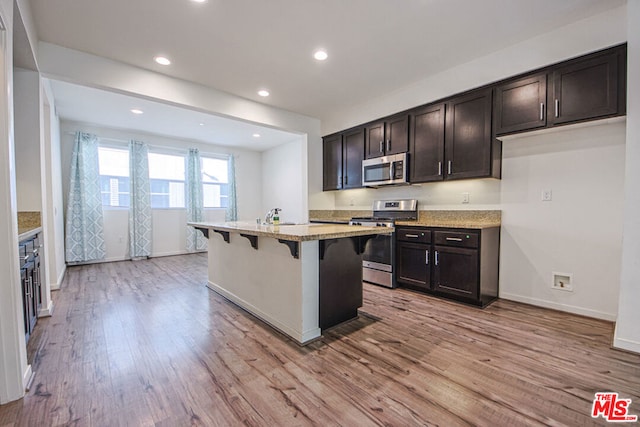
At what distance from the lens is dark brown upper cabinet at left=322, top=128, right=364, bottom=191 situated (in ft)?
14.3

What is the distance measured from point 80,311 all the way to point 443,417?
3.40 metres

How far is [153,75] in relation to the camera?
320cm

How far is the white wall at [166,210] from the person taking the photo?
5066 mm

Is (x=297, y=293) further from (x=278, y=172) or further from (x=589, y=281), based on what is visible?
(x=278, y=172)

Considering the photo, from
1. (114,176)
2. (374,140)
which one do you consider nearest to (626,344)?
(374,140)

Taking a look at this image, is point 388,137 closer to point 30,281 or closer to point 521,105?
point 521,105

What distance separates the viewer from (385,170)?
12.7 feet

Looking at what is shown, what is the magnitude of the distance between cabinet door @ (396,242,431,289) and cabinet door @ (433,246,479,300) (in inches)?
3.7

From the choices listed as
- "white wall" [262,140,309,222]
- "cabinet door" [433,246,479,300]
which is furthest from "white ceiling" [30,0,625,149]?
"white wall" [262,140,309,222]

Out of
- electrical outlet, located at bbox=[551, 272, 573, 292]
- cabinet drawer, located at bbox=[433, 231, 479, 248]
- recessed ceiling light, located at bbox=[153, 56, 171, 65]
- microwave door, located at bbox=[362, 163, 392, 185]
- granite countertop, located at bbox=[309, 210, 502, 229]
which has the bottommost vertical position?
electrical outlet, located at bbox=[551, 272, 573, 292]

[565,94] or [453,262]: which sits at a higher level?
[565,94]

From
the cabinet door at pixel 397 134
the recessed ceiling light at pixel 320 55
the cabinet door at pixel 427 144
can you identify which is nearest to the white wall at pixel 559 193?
the cabinet door at pixel 427 144

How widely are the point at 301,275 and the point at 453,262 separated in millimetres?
1835

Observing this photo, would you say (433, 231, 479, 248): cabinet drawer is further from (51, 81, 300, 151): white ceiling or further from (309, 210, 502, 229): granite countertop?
(51, 81, 300, 151): white ceiling
